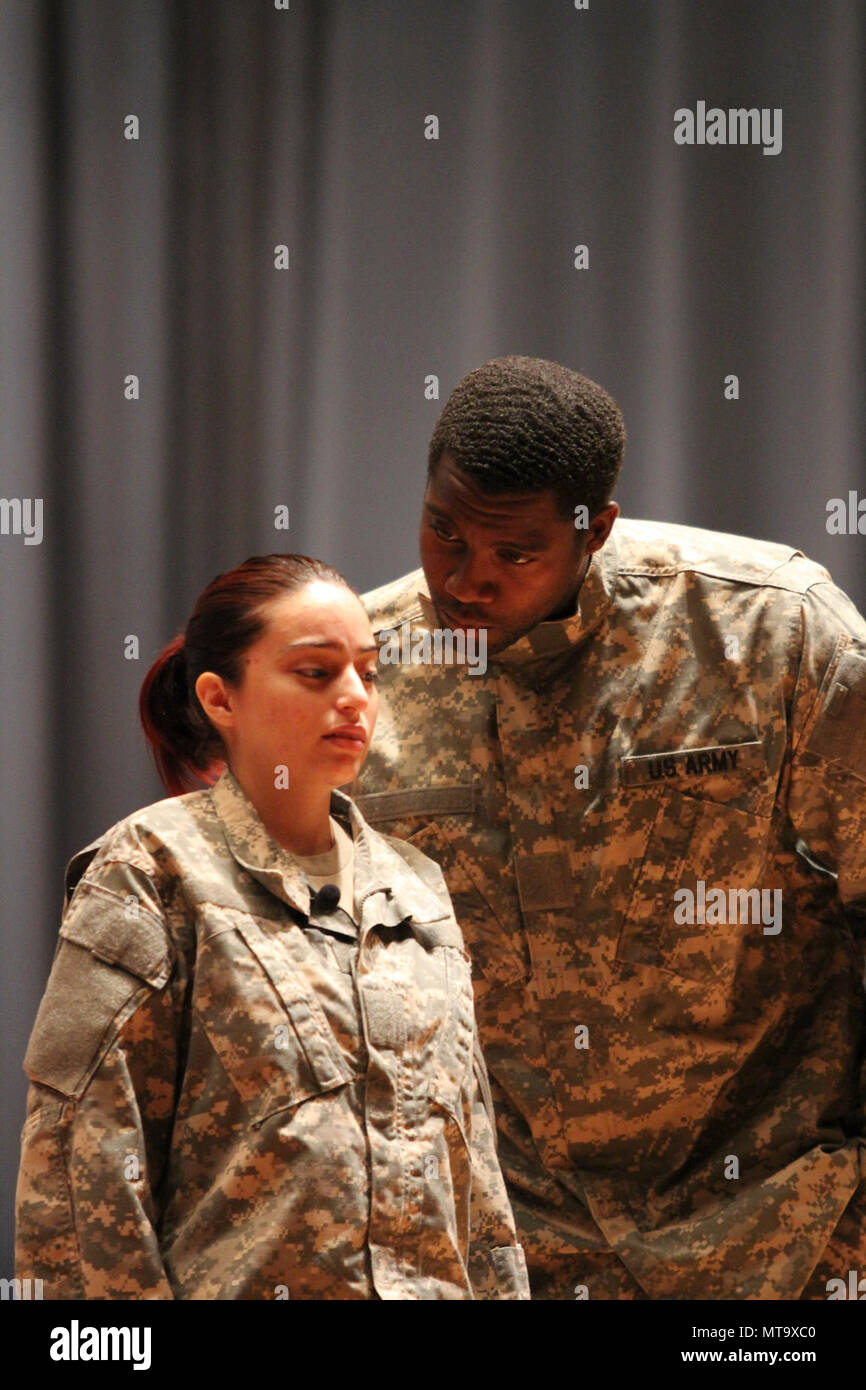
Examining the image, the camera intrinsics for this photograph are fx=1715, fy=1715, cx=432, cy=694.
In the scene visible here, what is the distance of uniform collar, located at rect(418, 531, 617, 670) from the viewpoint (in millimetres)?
1898

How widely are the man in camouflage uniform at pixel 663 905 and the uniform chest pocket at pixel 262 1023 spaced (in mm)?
531

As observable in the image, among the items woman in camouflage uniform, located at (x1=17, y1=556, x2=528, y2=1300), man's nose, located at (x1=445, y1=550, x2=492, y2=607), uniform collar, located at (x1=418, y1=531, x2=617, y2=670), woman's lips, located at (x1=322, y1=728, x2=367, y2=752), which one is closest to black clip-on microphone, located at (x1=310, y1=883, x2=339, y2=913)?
woman in camouflage uniform, located at (x1=17, y1=556, x2=528, y2=1300)

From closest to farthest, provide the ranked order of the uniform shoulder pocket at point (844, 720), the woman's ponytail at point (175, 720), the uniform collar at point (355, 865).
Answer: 1. the uniform collar at point (355, 865)
2. the woman's ponytail at point (175, 720)
3. the uniform shoulder pocket at point (844, 720)

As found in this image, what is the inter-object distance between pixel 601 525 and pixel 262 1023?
2.33 feet

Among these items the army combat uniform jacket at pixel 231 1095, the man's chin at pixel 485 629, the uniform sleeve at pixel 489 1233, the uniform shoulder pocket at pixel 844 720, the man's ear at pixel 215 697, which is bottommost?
the uniform sleeve at pixel 489 1233

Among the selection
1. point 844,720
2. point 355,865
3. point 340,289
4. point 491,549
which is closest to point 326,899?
point 355,865

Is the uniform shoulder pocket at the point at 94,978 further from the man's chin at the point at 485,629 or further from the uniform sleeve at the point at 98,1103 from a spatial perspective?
the man's chin at the point at 485,629

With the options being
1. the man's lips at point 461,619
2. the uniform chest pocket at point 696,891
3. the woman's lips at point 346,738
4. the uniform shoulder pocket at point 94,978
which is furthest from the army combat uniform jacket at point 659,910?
the uniform shoulder pocket at point 94,978

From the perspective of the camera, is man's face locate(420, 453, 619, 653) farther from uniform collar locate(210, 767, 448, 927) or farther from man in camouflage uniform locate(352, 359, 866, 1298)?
uniform collar locate(210, 767, 448, 927)

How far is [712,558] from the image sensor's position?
1995 millimetres

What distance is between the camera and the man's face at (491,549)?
5.71 ft

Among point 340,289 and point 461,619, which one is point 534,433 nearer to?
point 461,619

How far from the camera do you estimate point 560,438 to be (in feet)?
5.75
